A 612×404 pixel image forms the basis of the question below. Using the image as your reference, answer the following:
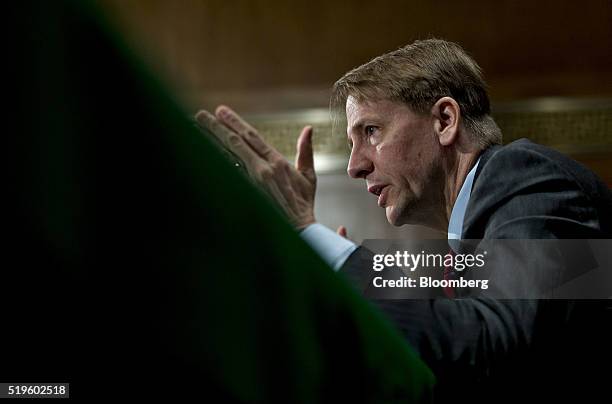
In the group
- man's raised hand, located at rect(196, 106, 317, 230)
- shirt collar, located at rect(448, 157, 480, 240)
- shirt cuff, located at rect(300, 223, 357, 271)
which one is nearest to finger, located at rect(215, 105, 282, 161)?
man's raised hand, located at rect(196, 106, 317, 230)

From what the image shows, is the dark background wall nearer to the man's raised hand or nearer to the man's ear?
the man's ear

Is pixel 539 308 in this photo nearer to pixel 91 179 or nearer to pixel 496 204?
pixel 496 204

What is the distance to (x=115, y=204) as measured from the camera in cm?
14

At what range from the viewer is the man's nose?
3.36 feet

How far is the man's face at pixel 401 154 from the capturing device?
40.2 inches

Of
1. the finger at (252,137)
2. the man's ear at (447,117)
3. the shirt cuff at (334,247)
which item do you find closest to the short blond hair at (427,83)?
the man's ear at (447,117)

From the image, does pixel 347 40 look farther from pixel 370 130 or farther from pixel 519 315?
pixel 519 315

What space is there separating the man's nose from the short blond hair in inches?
3.3

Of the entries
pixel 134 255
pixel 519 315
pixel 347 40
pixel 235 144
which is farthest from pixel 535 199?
pixel 347 40

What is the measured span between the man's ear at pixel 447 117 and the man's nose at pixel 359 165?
0.11 m

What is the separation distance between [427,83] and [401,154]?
107mm

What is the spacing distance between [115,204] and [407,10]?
2.50m

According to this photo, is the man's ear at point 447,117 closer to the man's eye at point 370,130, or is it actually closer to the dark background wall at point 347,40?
the man's eye at point 370,130

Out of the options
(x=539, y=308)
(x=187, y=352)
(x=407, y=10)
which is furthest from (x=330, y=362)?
(x=407, y=10)
